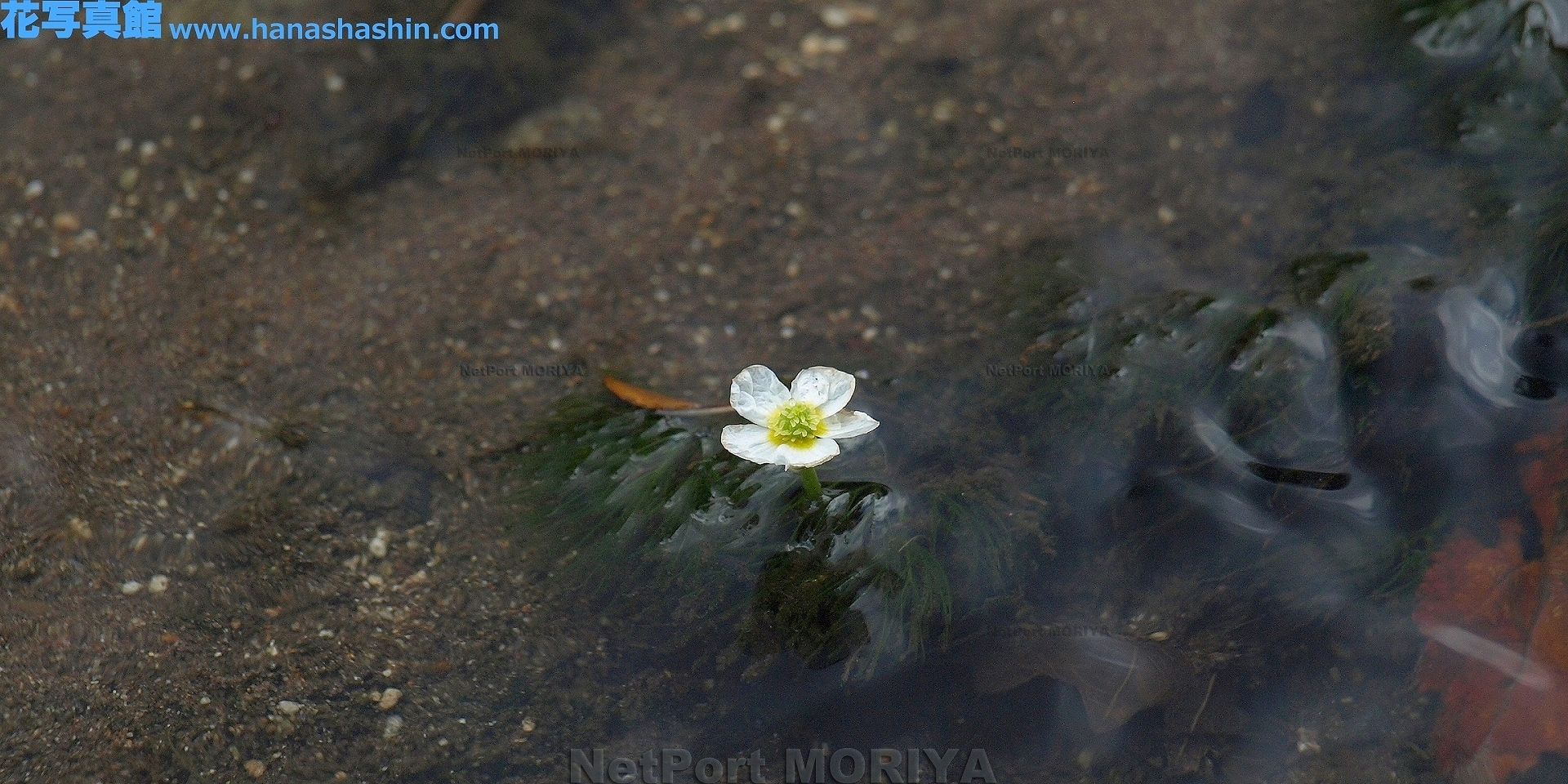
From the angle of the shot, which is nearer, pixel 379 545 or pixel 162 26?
pixel 379 545

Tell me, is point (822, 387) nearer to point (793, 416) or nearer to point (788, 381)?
point (793, 416)

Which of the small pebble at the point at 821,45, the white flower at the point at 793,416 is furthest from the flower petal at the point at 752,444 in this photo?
the small pebble at the point at 821,45

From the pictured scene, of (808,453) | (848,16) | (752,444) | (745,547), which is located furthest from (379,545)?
(848,16)

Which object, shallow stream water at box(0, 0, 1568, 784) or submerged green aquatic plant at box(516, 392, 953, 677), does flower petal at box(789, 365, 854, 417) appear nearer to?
submerged green aquatic plant at box(516, 392, 953, 677)

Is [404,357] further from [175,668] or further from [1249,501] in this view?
[1249,501]

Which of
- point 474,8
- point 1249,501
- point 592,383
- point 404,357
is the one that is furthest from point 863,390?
point 474,8
